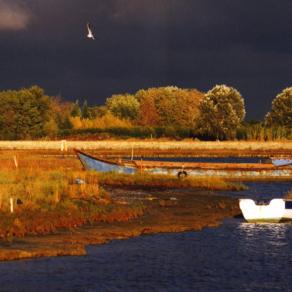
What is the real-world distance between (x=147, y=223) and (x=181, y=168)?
1171 inches

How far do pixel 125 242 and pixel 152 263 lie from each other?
3.97 metres

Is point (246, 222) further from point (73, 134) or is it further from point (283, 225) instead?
point (73, 134)

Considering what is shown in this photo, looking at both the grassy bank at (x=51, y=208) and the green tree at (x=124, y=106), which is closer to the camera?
the grassy bank at (x=51, y=208)

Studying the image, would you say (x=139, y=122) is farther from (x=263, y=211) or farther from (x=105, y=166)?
(x=263, y=211)

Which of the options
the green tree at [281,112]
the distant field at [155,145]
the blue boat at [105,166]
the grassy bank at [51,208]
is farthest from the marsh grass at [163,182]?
the green tree at [281,112]

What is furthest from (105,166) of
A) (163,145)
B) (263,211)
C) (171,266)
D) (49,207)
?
(163,145)

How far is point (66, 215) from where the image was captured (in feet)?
118

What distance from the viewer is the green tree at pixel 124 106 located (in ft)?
578

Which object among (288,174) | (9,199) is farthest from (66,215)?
(288,174)

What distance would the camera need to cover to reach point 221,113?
5714 inches

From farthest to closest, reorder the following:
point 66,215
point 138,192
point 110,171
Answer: point 110,171, point 138,192, point 66,215

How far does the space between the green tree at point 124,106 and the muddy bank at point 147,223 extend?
119625 mm

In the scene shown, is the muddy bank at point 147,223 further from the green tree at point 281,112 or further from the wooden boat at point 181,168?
the green tree at point 281,112

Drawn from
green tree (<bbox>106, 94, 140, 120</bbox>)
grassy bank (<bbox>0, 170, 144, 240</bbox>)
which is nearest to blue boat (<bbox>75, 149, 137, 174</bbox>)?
grassy bank (<bbox>0, 170, 144, 240</bbox>)
